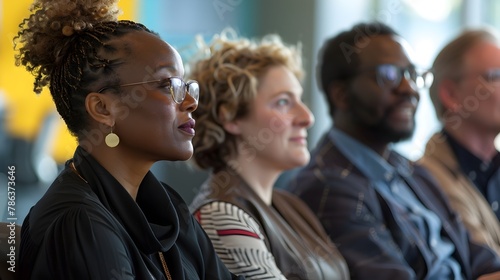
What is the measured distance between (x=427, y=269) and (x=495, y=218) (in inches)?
26.8

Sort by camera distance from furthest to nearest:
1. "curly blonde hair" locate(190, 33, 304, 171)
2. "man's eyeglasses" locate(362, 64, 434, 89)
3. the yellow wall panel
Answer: the yellow wall panel < "man's eyeglasses" locate(362, 64, 434, 89) < "curly blonde hair" locate(190, 33, 304, 171)

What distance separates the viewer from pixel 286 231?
2342 millimetres

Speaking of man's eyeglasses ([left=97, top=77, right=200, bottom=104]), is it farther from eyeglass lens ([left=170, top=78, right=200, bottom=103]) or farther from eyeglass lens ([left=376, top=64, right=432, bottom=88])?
eyeglass lens ([left=376, top=64, right=432, bottom=88])

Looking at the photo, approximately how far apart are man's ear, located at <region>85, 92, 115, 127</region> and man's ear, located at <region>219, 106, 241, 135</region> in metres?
0.77

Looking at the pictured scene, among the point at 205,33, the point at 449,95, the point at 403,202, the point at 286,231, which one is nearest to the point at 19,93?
the point at 205,33

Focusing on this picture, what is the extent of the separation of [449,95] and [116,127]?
197cm

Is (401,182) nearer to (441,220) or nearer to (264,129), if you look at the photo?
(441,220)

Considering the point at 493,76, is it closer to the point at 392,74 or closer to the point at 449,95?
the point at 449,95

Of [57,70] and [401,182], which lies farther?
[401,182]

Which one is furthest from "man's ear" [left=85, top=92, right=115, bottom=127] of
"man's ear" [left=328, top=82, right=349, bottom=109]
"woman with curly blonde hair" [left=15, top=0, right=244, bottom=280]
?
"man's ear" [left=328, top=82, right=349, bottom=109]

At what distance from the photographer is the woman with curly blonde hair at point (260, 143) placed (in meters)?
2.28

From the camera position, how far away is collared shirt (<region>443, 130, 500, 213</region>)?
3.23 metres

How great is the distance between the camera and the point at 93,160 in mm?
1639

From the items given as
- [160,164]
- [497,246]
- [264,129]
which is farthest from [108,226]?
[160,164]
